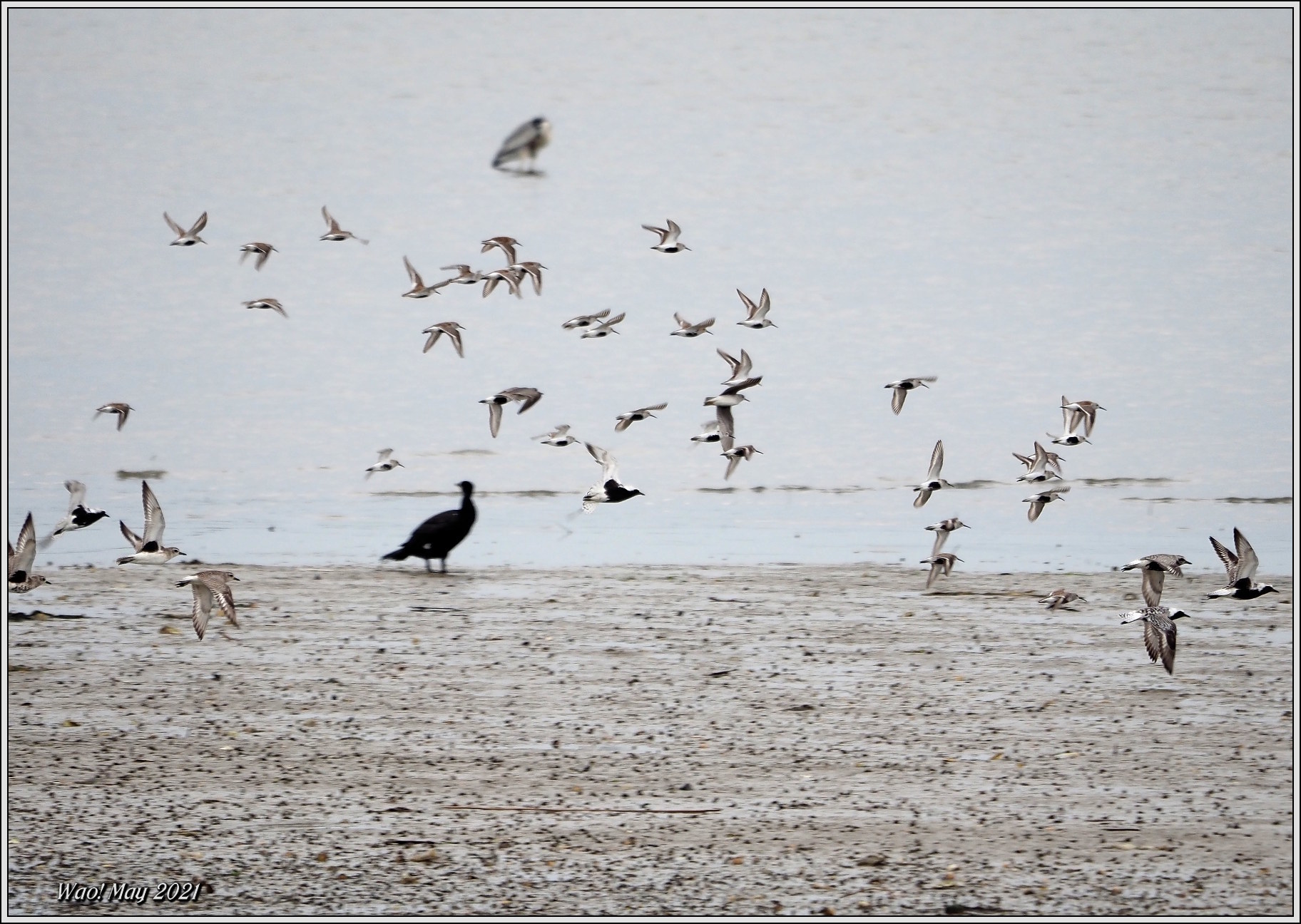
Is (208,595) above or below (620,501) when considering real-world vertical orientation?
below

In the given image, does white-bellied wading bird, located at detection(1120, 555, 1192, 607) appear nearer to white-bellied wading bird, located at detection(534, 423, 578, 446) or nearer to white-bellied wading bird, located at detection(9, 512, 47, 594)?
white-bellied wading bird, located at detection(534, 423, 578, 446)

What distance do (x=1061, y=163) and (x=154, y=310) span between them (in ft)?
80.5

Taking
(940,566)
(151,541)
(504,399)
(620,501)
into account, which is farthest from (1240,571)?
(151,541)

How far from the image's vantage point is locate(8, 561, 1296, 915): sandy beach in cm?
905

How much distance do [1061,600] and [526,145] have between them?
108ft

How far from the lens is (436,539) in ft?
→ 49.0

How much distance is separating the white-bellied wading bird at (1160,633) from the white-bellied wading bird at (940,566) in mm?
2361

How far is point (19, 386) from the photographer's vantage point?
23.2m

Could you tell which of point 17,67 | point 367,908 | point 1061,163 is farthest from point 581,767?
point 17,67

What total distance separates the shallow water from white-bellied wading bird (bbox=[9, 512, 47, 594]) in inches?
97.5

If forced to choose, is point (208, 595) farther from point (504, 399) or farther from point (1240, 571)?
point (1240, 571)

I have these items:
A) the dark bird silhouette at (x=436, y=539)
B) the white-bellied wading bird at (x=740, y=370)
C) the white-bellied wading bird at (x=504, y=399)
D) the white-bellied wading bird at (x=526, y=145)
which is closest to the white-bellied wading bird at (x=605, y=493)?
the white-bellied wading bird at (x=504, y=399)

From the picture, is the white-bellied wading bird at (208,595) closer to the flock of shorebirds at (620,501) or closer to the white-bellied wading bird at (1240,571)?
the flock of shorebirds at (620,501)

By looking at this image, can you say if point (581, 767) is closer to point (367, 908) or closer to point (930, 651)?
point (367, 908)
